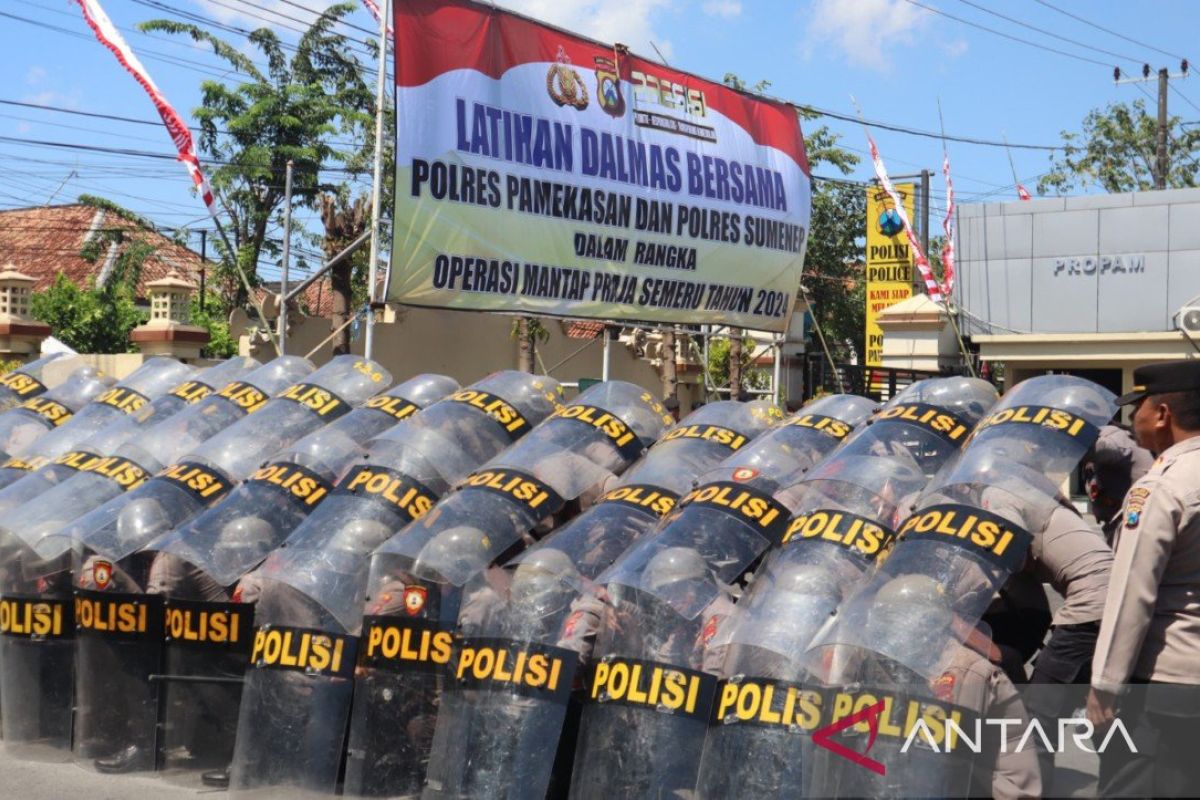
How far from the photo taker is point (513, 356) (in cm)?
2298

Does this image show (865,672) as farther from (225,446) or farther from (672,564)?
(225,446)

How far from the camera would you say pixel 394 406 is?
7.20 metres

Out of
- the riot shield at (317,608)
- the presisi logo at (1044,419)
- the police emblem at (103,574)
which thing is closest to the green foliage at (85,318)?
the police emblem at (103,574)

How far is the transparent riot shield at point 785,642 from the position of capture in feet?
15.4

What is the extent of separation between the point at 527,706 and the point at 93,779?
2.44 meters

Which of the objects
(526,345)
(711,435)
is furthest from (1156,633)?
(526,345)

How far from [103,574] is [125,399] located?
2.55m

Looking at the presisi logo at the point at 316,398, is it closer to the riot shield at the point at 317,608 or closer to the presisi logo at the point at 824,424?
the riot shield at the point at 317,608

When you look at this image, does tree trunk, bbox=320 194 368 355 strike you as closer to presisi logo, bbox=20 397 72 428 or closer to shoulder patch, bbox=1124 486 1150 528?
presisi logo, bbox=20 397 72 428

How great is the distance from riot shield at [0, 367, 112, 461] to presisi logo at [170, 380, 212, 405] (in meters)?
0.91

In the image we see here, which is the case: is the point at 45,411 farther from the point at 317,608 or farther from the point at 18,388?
the point at 317,608

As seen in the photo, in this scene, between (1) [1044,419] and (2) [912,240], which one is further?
(2) [912,240]

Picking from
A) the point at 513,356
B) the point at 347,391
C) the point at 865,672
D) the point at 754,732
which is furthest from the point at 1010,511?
the point at 513,356

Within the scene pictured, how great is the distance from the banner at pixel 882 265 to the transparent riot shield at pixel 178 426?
17615 mm
